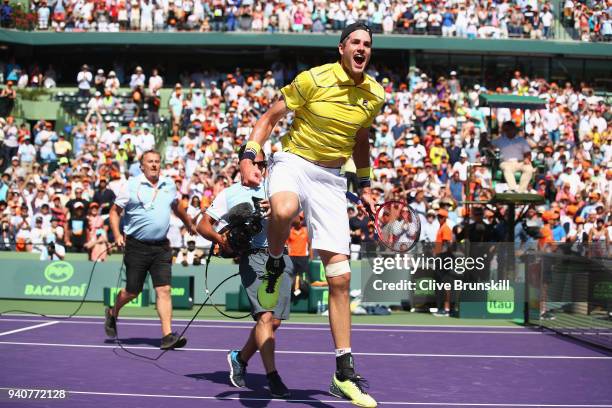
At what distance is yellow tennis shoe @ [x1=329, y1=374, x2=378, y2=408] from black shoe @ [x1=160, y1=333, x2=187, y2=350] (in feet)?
13.8

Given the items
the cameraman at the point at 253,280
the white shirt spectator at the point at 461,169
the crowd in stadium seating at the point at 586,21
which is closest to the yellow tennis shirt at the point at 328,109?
the cameraman at the point at 253,280

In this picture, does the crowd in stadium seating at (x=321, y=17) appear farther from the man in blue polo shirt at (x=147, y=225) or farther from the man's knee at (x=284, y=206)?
the man's knee at (x=284, y=206)

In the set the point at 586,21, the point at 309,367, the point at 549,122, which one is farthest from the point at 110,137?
the point at 309,367

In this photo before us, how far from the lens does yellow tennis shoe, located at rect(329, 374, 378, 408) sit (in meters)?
7.14

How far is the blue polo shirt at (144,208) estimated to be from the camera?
38.1 ft

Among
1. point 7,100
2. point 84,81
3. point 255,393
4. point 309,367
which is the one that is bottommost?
point 309,367

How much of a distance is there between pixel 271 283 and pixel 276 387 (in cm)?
106

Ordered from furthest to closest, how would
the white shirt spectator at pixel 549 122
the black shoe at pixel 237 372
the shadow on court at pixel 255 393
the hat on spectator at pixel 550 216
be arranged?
the white shirt spectator at pixel 549 122, the hat on spectator at pixel 550 216, the black shoe at pixel 237 372, the shadow on court at pixel 255 393

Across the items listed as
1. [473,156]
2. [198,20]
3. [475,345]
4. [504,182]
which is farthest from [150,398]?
[198,20]

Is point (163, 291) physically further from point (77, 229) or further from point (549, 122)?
point (549, 122)

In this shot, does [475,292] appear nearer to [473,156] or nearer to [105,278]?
[105,278]

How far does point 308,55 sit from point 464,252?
21039 millimetres

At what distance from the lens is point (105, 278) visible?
18578 millimetres

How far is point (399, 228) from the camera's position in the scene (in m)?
8.97
